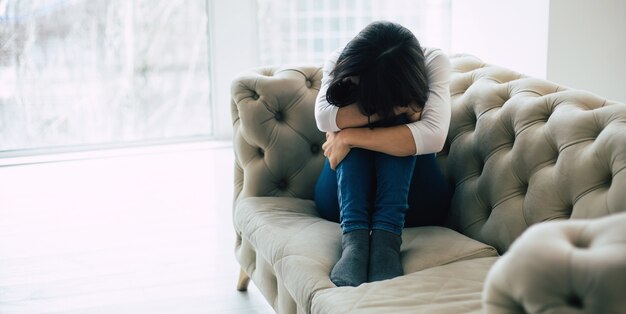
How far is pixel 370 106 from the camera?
205cm

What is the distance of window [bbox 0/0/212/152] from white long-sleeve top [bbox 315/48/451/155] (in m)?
2.43

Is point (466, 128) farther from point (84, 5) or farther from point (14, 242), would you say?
point (84, 5)

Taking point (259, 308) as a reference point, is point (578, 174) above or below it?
above

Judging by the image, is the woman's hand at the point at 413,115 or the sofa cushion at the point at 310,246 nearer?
the sofa cushion at the point at 310,246

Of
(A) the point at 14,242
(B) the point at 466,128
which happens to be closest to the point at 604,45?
(B) the point at 466,128

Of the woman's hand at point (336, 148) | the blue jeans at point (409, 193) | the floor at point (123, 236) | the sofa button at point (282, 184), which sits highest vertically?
the woman's hand at point (336, 148)

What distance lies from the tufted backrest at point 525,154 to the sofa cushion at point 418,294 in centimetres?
22

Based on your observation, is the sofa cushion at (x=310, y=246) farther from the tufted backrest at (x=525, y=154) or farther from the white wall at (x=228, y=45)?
the white wall at (x=228, y=45)

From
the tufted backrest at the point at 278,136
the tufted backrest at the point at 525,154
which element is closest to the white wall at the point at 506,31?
the tufted backrest at the point at 525,154

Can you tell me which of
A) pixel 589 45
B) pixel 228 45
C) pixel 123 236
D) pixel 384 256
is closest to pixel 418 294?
pixel 384 256

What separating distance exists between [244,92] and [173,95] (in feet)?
7.13

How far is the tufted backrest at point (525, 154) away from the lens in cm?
169

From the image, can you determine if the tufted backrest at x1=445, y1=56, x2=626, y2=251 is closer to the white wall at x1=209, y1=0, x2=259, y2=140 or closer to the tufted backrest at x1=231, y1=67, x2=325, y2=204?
the tufted backrest at x1=231, y1=67, x2=325, y2=204

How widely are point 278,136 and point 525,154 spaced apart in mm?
803
